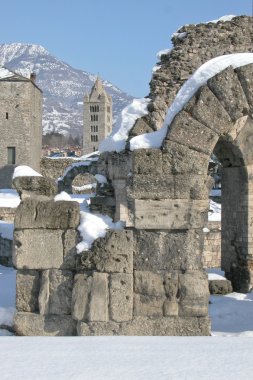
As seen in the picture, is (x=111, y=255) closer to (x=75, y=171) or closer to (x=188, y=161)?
(x=188, y=161)

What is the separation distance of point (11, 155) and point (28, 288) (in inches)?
1590

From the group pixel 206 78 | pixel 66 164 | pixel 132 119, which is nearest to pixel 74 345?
pixel 206 78

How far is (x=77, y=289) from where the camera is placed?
18.3 feet

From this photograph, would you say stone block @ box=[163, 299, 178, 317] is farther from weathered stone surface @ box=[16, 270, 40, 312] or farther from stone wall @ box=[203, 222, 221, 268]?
stone wall @ box=[203, 222, 221, 268]

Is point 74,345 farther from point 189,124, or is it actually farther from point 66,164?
point 66,164

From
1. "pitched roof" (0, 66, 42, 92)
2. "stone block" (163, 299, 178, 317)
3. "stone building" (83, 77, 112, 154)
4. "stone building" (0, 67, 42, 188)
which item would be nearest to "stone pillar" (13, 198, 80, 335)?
"stone block" (163, 299, 178, 317)

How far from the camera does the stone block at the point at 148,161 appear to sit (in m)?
5.71

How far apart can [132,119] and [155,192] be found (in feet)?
21.1

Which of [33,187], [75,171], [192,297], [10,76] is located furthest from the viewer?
[10,76]

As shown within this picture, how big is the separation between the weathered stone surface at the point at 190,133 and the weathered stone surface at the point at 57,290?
70.4 inches

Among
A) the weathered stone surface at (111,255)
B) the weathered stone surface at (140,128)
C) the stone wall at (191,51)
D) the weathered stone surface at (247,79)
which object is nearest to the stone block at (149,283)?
the weathered stone surface at (111,255)

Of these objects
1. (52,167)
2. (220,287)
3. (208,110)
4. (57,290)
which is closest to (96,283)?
(57,290)

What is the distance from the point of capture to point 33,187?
243 inches

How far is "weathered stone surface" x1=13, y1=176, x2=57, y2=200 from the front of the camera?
614cm
